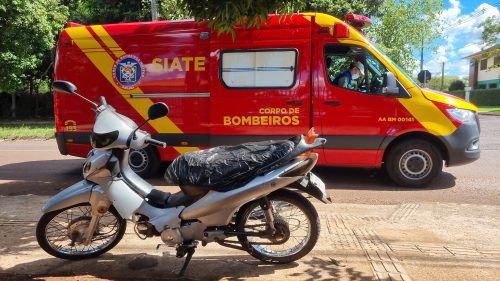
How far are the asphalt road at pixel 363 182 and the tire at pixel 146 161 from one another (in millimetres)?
169

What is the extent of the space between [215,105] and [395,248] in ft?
12.3

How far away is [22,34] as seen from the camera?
18172mm

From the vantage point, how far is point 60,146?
304 inches

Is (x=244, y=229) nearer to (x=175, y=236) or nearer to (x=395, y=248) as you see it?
(x=175, y=236)

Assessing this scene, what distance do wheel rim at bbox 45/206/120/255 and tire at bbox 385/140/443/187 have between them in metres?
4.39

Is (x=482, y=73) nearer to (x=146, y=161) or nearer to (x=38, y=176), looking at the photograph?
(x=146, y=161)

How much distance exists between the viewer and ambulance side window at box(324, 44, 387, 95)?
669cm

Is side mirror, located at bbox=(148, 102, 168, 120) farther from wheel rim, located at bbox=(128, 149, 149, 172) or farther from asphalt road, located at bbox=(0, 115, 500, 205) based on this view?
wheel rim, located at bbox=(128, 149, 149, 172)

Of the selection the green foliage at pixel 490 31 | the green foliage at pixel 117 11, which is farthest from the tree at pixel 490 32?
the green foliage at pixel 117 11

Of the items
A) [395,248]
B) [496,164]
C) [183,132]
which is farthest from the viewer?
[496,164]

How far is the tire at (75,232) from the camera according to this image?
3.84m

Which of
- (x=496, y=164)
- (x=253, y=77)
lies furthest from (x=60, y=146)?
(x=496, y=164)

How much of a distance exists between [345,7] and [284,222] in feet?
41.8

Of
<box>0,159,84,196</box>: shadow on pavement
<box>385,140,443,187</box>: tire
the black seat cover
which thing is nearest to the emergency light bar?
<box>385,140,443,187</box>: tire
